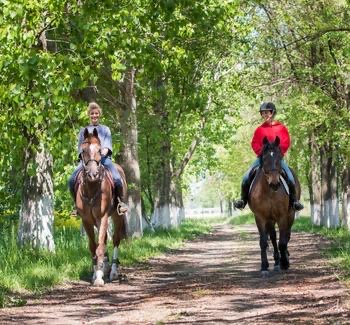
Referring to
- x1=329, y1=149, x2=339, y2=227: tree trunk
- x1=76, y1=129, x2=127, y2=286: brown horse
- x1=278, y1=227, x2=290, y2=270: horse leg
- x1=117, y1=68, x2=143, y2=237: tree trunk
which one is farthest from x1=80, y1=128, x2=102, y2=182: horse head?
x1=329, y1=149, x2=339, y2=227: tree trunk

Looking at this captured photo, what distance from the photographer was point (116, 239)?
1562 cm

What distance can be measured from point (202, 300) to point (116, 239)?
5.23 m

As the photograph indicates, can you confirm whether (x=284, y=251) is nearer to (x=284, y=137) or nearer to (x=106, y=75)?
(x=284, y=137)

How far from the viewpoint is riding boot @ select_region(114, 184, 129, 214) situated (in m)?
14.4

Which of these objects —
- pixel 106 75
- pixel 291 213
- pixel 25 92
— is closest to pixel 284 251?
pixel 291 213

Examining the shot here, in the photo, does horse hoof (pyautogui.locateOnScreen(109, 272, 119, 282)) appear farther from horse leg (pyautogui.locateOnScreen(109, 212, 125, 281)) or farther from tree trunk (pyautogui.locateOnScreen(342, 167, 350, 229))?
tree trunk (pyautogui.locateOnScreen(342, 167, 350, 229))

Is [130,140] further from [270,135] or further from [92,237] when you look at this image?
[270,135]

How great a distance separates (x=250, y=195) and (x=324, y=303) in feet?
A: 17.7

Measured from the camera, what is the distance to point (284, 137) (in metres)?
14.5

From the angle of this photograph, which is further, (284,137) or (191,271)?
(191,271)

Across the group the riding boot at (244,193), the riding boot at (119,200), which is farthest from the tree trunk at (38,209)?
the riding boot at (244,193)

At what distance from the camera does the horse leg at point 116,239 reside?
15.0 m

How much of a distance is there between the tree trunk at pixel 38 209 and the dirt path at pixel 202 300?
234 cm

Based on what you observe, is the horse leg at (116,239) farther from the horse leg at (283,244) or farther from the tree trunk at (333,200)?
the tree trunk at (333,200)
